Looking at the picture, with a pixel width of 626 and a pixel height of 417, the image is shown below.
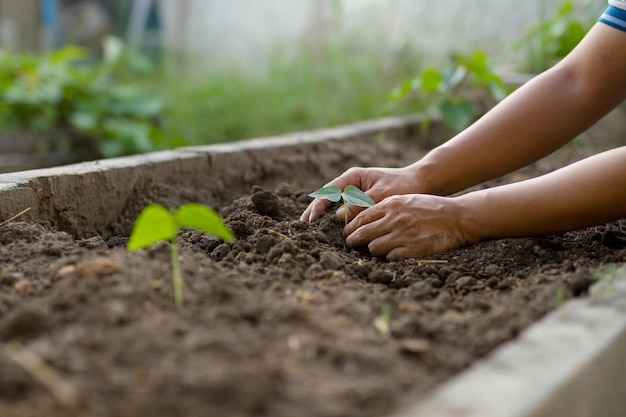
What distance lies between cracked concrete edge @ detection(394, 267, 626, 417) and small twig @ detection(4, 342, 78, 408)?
0.38 meters

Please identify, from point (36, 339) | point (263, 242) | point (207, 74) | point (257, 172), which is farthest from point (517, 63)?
point (36, 339)

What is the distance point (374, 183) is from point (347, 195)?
0.17 meters

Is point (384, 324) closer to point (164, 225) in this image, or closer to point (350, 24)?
point (164, 225)

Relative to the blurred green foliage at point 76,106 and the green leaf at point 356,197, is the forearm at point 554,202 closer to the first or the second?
the green leaf at point 356,197

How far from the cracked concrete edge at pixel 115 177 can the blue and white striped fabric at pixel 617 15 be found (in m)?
1.22

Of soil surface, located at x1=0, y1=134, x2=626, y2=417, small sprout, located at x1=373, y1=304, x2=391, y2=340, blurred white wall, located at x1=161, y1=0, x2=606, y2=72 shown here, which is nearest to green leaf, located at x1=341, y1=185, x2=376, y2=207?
soil surface, located at x1=0, y1=134, x2=626, y2=417

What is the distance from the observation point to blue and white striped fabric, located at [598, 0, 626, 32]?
1.70 metres


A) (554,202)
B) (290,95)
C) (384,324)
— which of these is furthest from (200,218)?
(290,95)

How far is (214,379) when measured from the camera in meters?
0.86

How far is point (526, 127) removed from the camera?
1.87 m

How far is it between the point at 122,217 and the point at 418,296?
1042 millimetres

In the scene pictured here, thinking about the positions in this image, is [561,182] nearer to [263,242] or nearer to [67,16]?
[263,242]

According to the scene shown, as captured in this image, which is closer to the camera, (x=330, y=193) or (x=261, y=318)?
(x=261, y=318)

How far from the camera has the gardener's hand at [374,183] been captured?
1.81 meters
